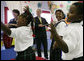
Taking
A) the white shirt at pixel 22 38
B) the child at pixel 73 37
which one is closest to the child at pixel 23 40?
the white shirt at pixel 22 38

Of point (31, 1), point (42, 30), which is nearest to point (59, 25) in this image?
point (42, 30)

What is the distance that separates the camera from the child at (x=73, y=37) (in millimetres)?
949

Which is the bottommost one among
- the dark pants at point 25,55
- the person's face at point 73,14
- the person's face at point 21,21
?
the dark pants at point 25,55

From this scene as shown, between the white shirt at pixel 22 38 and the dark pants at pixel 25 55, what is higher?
the white shirt at pixel 22 38

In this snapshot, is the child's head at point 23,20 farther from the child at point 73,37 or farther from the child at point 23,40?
the child at point 73,37

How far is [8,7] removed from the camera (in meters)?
4.18

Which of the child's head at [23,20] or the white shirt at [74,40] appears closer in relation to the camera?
the white shirt at [74,40]

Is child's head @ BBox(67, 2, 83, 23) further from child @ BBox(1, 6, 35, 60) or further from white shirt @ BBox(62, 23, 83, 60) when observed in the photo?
child @ BBox(1, 6, 35, 60)

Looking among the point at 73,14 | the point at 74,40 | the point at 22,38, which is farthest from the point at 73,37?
the point at 22,38

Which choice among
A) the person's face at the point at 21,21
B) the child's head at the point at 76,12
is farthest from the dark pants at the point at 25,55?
the child's head at the point at 76,12

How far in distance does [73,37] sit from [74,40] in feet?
0.07

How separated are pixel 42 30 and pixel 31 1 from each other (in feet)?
5.55

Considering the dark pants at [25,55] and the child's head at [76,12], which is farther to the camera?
the dark pants at [25,55]

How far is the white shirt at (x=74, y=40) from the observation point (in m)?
0.95
